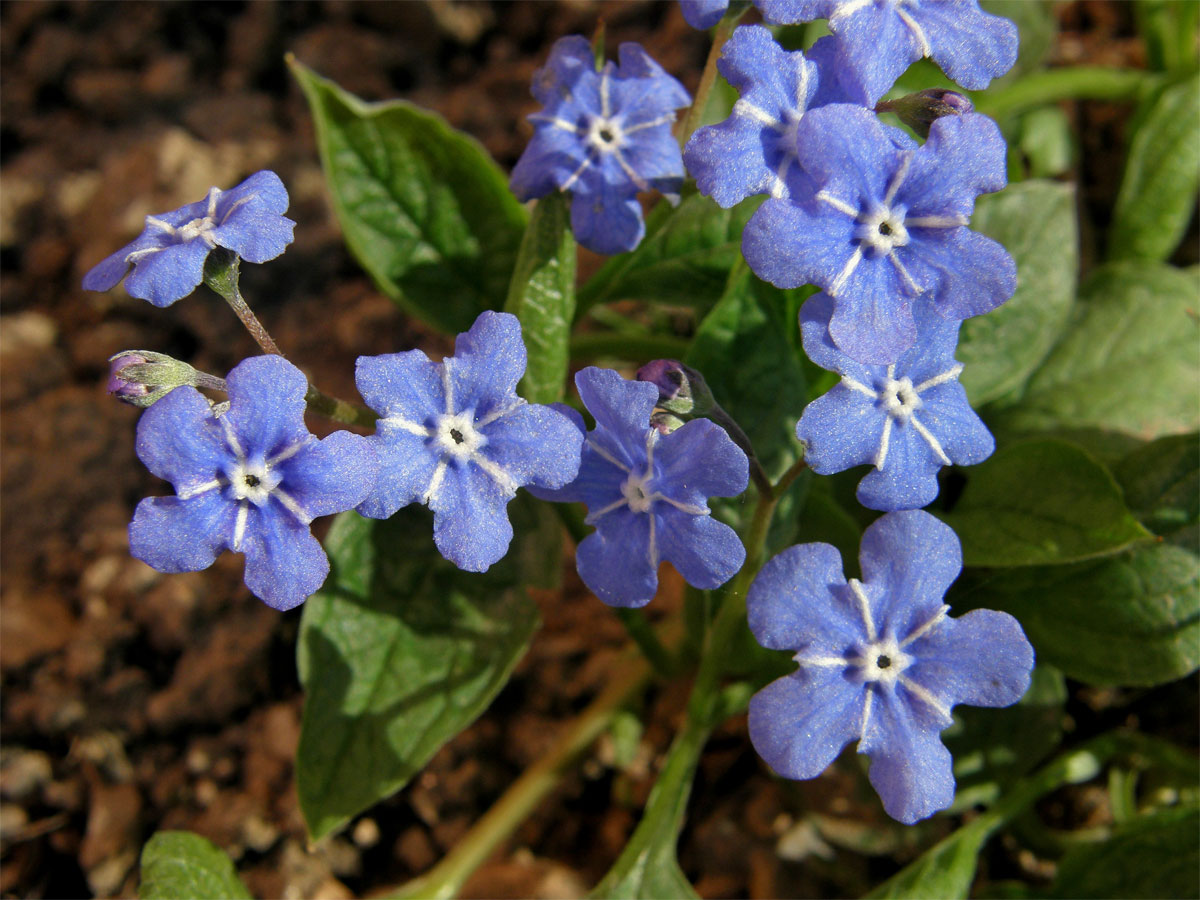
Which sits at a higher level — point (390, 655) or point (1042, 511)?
point (1042, 511)

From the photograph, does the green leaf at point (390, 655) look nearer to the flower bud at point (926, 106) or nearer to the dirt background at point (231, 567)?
the dirt background at point (231, 567)

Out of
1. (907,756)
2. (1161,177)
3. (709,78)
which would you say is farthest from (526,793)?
(1161,177)

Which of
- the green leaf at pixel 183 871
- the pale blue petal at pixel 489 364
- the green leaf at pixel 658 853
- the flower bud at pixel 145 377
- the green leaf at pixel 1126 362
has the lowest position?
the green leaf at pixel 658 853

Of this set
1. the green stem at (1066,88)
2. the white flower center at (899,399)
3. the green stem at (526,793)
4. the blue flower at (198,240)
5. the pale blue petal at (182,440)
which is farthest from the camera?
the green stem at (1066,88)

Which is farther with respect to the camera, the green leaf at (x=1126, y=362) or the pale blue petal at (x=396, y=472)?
the green leaf at (x=1126, y=362)

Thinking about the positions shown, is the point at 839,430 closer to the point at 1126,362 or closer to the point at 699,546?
the point at 699,546

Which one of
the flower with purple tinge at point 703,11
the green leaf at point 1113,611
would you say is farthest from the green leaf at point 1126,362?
the flower with purple tinge at point 703,11
